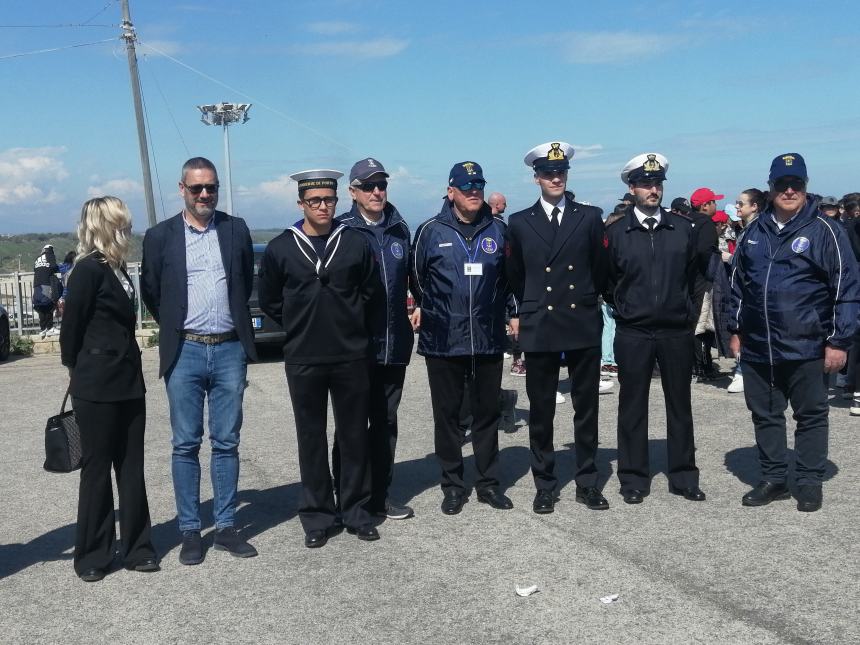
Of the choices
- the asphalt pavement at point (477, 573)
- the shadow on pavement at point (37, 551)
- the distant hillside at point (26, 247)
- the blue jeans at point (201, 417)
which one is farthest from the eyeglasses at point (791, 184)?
the distant hillside at point (26, 247)

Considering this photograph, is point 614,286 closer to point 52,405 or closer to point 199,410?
point 199,410

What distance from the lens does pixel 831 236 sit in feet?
19.9

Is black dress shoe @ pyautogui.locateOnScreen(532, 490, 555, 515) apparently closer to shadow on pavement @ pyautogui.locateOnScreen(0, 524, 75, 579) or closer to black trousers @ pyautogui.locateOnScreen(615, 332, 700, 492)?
black trousers @ pyautogui.locateOnScreen(615, 332, 700, 492)

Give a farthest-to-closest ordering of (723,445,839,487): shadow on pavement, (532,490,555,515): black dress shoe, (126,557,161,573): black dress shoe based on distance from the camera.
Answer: (723,445,839,487): shadow on pavement, (532,490,555,515): black dress shoe, (126,557,161,573): black dress shoe

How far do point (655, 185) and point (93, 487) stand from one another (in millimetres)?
3896

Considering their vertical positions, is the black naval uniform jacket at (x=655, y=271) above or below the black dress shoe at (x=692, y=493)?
above

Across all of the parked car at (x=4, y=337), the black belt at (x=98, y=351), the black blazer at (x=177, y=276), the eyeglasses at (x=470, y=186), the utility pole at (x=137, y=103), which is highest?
the utility pole at (x=137, y=103)

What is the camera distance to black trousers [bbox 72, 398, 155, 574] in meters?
5.31

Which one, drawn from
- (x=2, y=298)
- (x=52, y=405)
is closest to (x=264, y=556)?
(x=52, y=405)

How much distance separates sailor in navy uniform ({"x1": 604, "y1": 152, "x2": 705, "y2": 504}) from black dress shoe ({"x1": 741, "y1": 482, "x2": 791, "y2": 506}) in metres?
0.31

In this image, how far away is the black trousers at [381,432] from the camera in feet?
20.6

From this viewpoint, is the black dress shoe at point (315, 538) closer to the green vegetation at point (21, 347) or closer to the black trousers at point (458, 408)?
the black trousers at point (458, 408)

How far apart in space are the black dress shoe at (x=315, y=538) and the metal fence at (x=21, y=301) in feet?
42.7

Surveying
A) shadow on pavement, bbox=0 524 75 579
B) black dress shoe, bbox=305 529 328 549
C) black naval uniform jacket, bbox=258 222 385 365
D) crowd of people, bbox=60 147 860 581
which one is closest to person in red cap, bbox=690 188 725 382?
crowd of people, bbox=60 147 860 581
